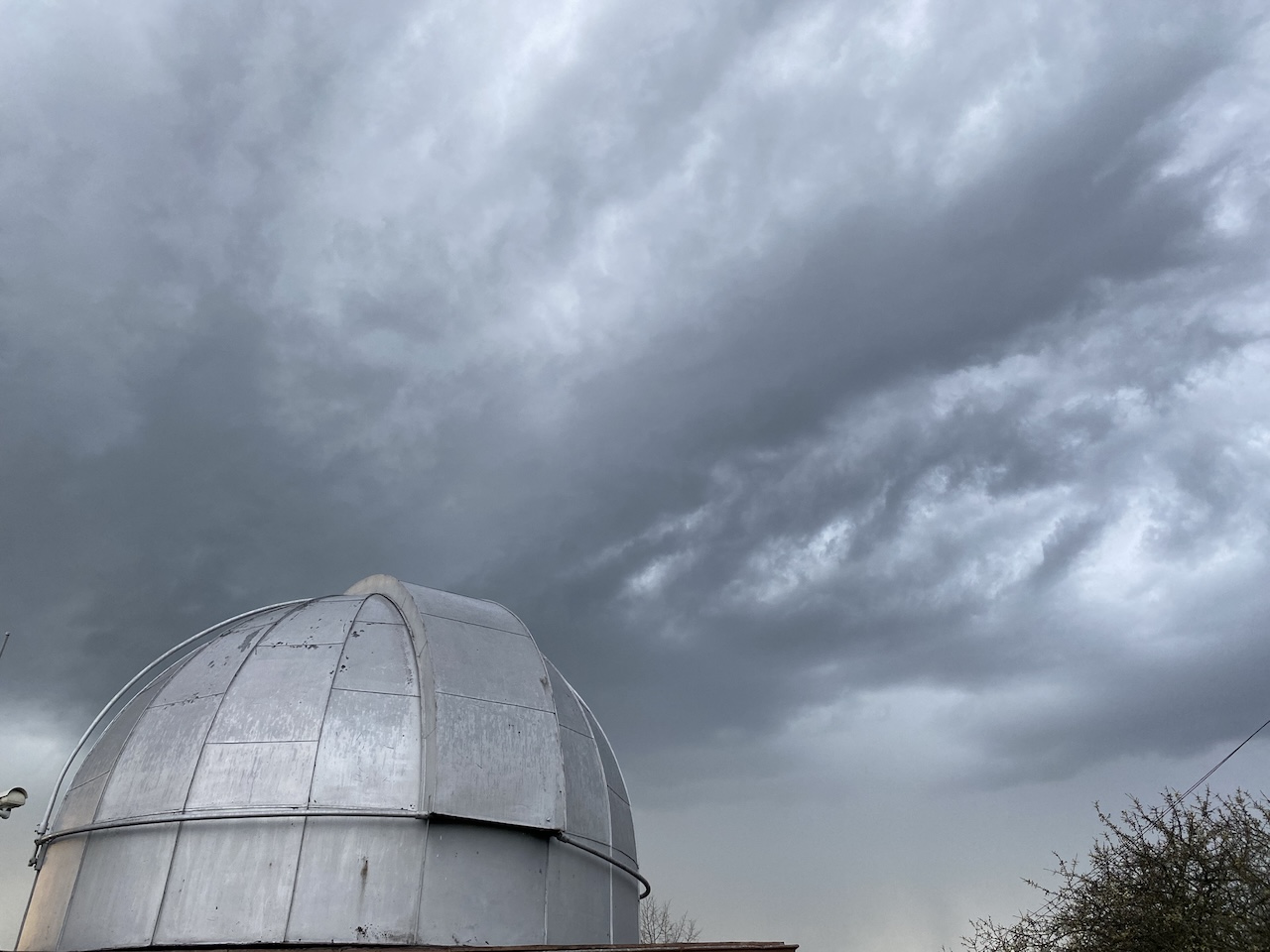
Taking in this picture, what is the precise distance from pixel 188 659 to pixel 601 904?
746 cm

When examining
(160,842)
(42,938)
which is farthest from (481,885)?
(42,938)

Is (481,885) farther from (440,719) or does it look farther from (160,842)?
(160,842)

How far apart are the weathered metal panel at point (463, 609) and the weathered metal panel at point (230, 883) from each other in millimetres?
3774

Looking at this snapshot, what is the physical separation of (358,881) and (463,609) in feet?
15.6

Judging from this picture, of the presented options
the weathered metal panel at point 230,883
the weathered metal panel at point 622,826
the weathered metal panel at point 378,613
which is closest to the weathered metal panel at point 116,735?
the weathered metal panel at point 230,883

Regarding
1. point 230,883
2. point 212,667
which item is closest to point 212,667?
point 212,667

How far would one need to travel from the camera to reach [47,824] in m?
13.2

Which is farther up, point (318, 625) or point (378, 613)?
point (378, 613)

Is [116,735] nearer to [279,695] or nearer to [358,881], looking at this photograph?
[279,695]

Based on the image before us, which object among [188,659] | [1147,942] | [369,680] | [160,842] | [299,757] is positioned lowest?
[1147,942]

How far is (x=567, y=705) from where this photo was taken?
1420 centimetres

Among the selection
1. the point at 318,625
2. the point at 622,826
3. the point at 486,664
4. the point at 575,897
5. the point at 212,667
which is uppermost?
the point at 318,625

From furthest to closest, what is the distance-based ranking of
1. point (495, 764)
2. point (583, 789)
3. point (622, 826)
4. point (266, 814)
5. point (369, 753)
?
1. point (622, 826)
2. point (583, 789)
3. point (495, 764)
4. point (369, 753)
5. point (266, 814)

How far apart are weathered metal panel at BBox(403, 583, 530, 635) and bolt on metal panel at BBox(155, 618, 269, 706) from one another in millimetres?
2398
